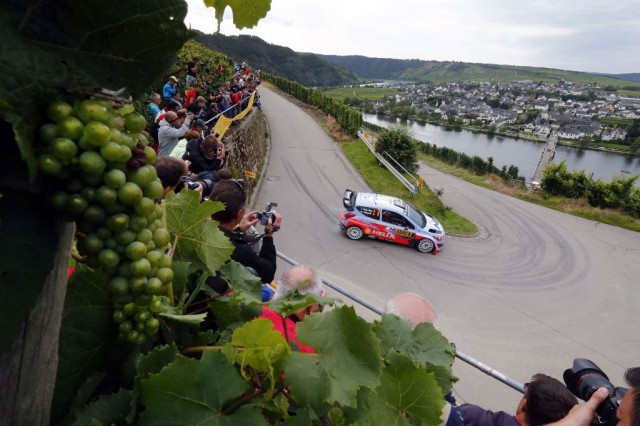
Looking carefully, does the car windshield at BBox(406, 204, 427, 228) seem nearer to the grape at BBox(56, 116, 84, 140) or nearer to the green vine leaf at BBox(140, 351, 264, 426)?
the green vine leaf at BBox(140, 351, 264, 426)

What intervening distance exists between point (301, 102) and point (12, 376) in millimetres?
43353

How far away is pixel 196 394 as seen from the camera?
1.09m

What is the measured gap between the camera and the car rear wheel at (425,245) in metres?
13.9

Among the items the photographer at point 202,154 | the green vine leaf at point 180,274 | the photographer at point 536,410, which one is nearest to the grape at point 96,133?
the green vine leaf at point 180,274

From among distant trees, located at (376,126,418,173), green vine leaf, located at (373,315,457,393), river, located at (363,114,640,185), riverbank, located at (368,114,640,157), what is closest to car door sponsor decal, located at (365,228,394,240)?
distant trees, located at (376,126,418,173)

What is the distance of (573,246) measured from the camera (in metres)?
17.3

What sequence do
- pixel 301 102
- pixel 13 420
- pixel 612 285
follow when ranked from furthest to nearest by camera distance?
pixel 301 102, pixel 612 285, pixel 13 420

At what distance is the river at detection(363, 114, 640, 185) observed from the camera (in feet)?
191

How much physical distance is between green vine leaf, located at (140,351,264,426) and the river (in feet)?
178

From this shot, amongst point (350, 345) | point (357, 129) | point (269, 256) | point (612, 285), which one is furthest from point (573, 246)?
point (350, 345)

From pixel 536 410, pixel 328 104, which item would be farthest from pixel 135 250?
pixel 328 104

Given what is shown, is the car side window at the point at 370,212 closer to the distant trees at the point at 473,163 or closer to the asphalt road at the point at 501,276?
the asphalt road at the point at 501,276

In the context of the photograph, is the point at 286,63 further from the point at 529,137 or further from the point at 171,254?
the point at 171,254

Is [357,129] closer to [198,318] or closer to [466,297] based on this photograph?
[466,297]
